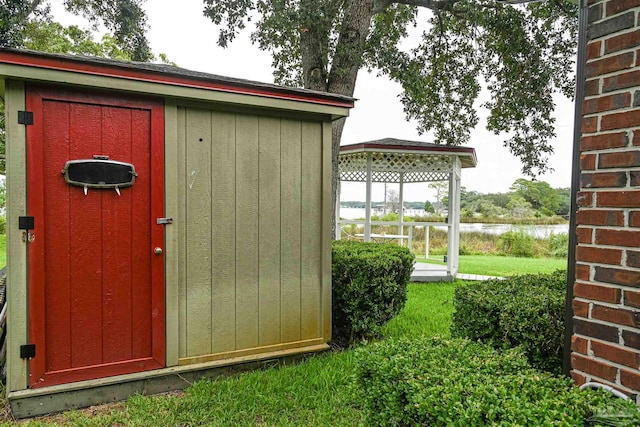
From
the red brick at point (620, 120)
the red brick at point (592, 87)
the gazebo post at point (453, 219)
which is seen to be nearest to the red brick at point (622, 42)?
the red brick at point (592, 87)

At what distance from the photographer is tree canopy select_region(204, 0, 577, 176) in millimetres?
5750

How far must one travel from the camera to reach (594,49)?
1499 millimetres

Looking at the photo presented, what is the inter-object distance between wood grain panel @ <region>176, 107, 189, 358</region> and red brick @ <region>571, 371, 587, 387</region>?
2496mm

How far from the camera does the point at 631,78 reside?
54.1 inches

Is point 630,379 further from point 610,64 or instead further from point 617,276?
point 610,64

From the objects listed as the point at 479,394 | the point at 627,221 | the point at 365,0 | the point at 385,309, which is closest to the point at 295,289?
the point at 385,309

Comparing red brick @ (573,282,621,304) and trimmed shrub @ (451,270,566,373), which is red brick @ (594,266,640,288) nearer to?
red brick @ (573,282,621,304)

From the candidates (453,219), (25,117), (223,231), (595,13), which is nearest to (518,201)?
(453,219)

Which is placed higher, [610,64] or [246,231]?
[610,64]

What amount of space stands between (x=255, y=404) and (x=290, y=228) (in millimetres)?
1395

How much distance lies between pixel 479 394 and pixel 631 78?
4.00 ft

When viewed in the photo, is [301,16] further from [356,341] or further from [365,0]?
[356,341]

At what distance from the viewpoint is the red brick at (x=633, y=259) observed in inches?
52.5

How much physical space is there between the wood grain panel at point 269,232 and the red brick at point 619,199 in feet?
7.78
